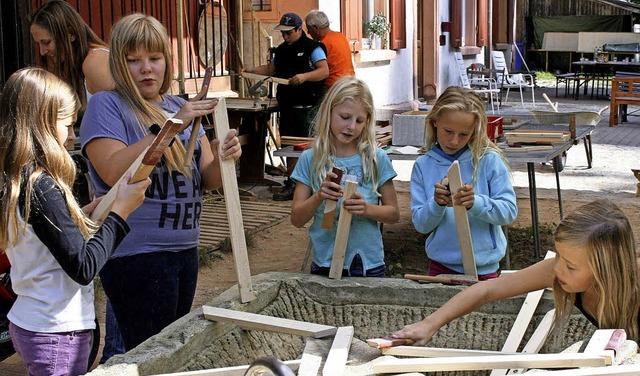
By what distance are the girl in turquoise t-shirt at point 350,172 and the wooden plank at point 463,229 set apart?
29cm

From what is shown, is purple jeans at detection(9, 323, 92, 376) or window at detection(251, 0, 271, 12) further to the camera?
window at detection(251, 0, 271, 12)

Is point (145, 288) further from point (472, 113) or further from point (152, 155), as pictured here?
point (472, 113)

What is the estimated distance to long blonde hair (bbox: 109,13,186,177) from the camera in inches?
112

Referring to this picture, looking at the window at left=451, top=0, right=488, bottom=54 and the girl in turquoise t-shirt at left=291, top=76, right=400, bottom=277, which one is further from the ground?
the window at left=451, top=0, right=488, bottom=54

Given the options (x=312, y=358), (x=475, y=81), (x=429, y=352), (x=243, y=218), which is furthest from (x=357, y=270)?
(x=475, y=81)

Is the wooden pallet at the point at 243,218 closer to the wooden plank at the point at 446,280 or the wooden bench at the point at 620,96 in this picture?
the wooden plank at the point at 446,280

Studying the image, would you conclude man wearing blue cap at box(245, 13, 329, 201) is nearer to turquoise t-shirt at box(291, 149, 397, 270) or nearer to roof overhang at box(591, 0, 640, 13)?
turquoise t-shirt at box(291, 149, 397, 270)

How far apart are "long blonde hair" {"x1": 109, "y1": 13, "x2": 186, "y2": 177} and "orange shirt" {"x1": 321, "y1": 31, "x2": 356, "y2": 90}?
241 inches

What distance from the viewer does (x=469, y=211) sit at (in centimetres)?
356

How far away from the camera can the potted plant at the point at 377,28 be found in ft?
46.9

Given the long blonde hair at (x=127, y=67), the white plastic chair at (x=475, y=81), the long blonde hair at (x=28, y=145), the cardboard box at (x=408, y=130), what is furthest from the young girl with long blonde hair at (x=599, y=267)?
the white plastic chair at (x=475, y=81)

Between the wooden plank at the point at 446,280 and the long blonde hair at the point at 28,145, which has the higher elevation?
the long blonde hair at the point at 28,145

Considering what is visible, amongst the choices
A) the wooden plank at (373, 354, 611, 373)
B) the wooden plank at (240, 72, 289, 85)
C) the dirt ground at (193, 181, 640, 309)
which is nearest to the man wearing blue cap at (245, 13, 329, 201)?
the wooden plank at (240, 72, 289, 85)

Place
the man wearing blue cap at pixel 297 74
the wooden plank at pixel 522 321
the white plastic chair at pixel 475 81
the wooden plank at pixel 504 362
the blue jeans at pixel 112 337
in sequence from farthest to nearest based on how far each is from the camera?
the white plastic chair at pixel 475 81 < the man wearing blue cap at pixel 297 74 < the blue jeans at pixel 112 337 < the wooden plank at pixel 522 321 < the wooden plank at pixel 504 362
